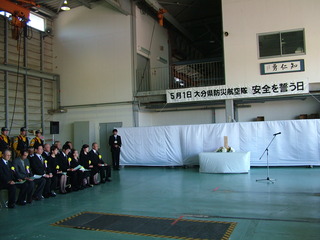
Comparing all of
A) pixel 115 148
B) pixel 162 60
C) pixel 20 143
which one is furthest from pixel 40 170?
pixel 162 60

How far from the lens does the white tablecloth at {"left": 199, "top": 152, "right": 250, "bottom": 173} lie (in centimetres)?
955

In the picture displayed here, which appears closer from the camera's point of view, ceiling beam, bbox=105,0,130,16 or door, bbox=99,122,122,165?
ceiling beam, bbox=105,0,130,16

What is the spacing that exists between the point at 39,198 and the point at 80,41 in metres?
9.76

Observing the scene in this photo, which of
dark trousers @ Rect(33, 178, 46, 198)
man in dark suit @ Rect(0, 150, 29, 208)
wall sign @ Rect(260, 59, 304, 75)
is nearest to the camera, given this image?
man in dark suit @ Rect(0, 150, 29, 208)

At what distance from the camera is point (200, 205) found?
5812 mm

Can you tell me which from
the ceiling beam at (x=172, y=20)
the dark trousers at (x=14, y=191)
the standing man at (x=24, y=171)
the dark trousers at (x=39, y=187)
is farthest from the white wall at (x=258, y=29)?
the dark trousers at (x=14, y=191)

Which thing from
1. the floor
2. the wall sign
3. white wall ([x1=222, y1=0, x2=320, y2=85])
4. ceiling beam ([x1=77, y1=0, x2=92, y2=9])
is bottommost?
the floor

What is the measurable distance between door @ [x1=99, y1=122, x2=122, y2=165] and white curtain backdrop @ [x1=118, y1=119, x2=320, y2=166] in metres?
1.25

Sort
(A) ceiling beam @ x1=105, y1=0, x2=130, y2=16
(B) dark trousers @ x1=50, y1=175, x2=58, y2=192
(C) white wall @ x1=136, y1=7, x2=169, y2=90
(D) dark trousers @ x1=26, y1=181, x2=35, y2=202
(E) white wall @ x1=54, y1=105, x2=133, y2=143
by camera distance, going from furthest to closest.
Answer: (C) white wall @ x1=136, y1=7, x2=169, y2=90, (E) white wall @ x1=54, y1=105, x2=133, y2=143, (A) ceiling beam @ x1=105, y1=0, x2=130, y2=16, (B) dark trousers @ x1=50, y1=175, x2=58, y2=192, (D) dark trousers @ x1=26, y1=181, x2=35, y2=202

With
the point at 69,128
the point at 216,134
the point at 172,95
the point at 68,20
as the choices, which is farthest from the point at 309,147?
the point at 68,20

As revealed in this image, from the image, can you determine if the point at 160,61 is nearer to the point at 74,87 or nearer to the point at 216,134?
the point at 74,87

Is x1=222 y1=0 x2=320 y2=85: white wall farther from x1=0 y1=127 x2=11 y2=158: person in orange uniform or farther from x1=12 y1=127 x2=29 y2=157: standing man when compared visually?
x1=0 y1=127 x2=11 y2=158: person in orange uniform

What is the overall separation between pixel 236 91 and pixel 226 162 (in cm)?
342

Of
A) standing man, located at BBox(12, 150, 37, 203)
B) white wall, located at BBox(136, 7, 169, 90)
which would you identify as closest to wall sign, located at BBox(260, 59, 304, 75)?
white wall, located at BBox(136, 7, 169, 90)
